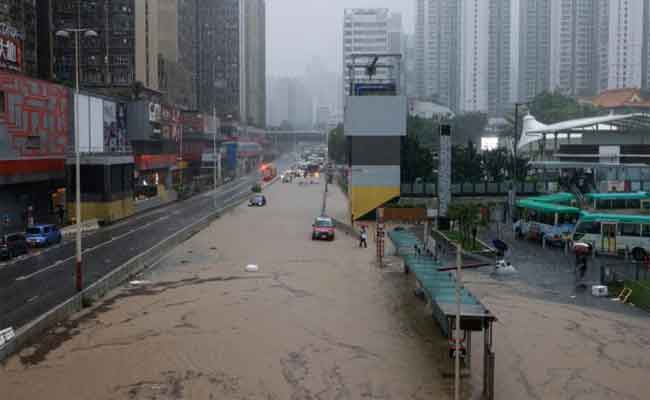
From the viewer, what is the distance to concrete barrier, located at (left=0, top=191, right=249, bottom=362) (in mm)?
19328

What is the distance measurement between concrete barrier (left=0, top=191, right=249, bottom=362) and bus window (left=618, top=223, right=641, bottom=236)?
2252cm

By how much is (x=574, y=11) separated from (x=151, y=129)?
14274 centimetres

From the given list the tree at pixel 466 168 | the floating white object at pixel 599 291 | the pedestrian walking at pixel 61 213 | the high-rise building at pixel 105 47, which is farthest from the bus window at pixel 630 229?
the high-rise building at pixel 105 47

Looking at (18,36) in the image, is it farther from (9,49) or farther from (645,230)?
(645,230)

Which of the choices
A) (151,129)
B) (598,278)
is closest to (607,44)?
(151,129)

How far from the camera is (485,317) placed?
1688 centimetres

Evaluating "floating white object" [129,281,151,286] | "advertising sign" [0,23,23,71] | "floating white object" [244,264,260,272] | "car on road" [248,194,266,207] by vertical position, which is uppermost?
"advertising sign" [0,23,23,71]

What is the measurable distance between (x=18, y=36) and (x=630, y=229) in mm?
Result: 36972

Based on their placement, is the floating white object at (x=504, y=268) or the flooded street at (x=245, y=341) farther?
the floating white object at (x=504, y=268)

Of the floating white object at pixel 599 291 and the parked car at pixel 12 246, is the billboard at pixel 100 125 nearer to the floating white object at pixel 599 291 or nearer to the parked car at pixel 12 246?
the parked car at pixel 12 246

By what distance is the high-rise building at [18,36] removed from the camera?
1674 inches

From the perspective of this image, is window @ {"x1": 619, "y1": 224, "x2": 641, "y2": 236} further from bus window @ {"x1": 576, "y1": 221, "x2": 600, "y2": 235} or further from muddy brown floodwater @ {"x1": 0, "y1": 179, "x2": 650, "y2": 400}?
A: muddy brown floodwater @ {"x1": 0, "y1": 179, "x2": 650, "y2": 400}

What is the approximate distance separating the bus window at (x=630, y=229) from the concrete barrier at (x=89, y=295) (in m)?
22.5

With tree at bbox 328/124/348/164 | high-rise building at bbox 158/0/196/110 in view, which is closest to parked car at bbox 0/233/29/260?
high-rise building at bbox 158/0/196/110
